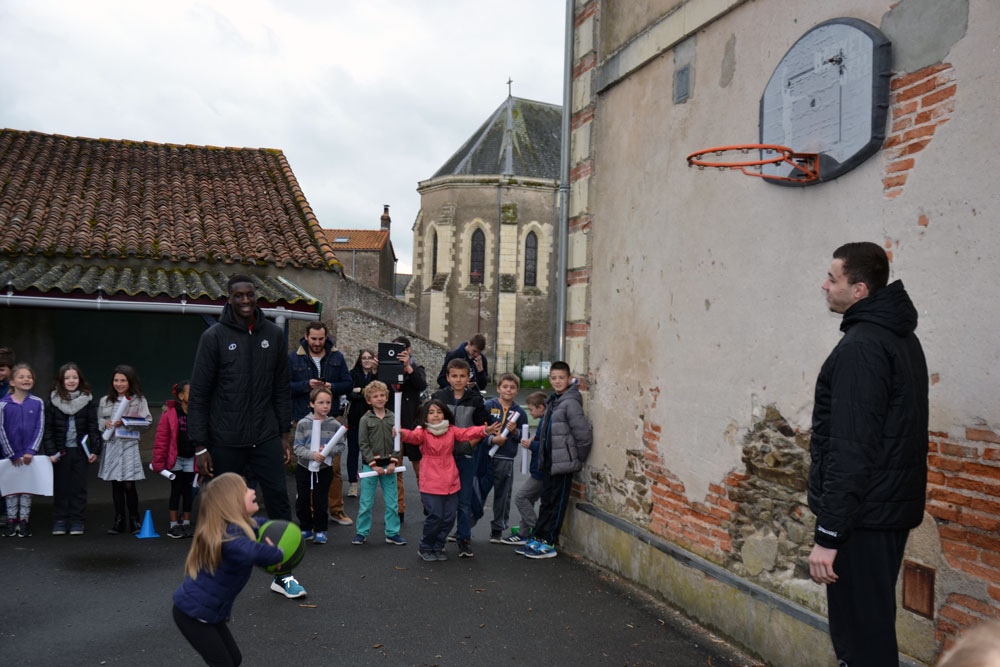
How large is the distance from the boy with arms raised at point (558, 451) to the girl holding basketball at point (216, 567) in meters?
3.87

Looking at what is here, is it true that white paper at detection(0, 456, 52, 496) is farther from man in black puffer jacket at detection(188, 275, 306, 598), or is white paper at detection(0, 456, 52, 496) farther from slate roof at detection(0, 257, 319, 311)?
slate roof at detection(0, 257, 319, 311)

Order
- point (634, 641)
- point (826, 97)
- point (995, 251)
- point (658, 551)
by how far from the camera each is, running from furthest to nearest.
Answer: point (658, 551)
point (634, 641)
point (826, 97)
point (995, 251)

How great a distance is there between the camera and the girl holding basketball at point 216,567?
12.9 feet

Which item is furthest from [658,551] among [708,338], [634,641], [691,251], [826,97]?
[826,97]

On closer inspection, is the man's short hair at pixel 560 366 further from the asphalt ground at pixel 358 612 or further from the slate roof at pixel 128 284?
the slate roof at pixel 128 284

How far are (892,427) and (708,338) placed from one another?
8.21 feet

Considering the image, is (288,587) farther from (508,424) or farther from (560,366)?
(560,366)

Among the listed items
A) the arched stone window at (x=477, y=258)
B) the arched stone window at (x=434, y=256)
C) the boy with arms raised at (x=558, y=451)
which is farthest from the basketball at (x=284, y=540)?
the arched stone window at (x=434, y=256)

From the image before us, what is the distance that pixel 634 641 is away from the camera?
215 inches

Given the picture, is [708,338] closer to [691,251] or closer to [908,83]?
[691,251]

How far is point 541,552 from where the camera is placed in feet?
25.3

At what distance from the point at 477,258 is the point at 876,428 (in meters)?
39.1

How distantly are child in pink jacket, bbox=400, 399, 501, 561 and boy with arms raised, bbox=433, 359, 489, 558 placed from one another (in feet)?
0.75

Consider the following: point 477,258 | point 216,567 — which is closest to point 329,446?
point 216,567
